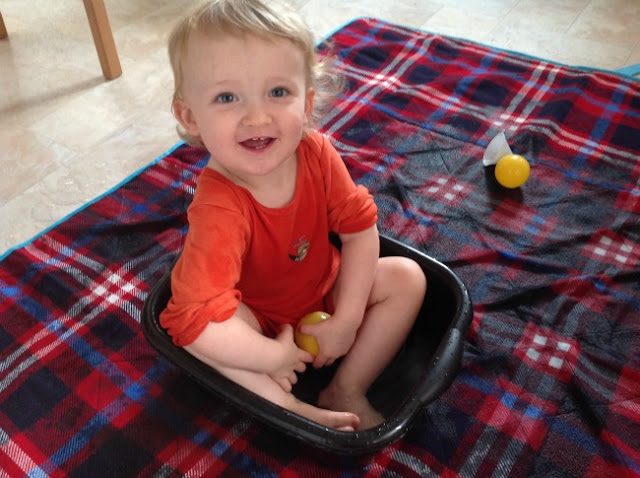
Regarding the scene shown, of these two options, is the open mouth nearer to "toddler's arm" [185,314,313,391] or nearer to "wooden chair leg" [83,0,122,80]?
"toddler's arm" [185,314,313,391]

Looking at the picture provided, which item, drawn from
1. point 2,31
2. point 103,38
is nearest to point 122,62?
point 103,38

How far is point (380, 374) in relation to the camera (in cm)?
86

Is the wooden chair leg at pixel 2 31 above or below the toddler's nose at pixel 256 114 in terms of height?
below

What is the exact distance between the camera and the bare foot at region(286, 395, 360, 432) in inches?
28.8

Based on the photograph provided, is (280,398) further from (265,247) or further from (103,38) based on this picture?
(103,38)

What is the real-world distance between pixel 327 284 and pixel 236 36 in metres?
0.38

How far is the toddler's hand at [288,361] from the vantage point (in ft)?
2.48

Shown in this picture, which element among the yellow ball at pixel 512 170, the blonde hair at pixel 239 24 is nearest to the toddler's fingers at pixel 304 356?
the blonde hair at pixel 239 24

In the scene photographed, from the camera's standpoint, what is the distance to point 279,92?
65 cm

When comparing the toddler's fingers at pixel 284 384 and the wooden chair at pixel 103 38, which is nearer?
the toddler's fingers at pixel 284 384

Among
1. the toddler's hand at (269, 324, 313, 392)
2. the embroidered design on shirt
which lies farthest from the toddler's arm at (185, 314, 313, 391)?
the embroidered design on shirt

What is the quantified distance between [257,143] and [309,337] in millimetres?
285

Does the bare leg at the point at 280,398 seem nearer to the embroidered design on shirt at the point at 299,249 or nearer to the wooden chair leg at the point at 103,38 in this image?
the embroidered design on shirt at the point at 299,249

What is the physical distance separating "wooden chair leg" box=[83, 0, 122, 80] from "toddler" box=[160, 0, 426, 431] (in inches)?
35.0
